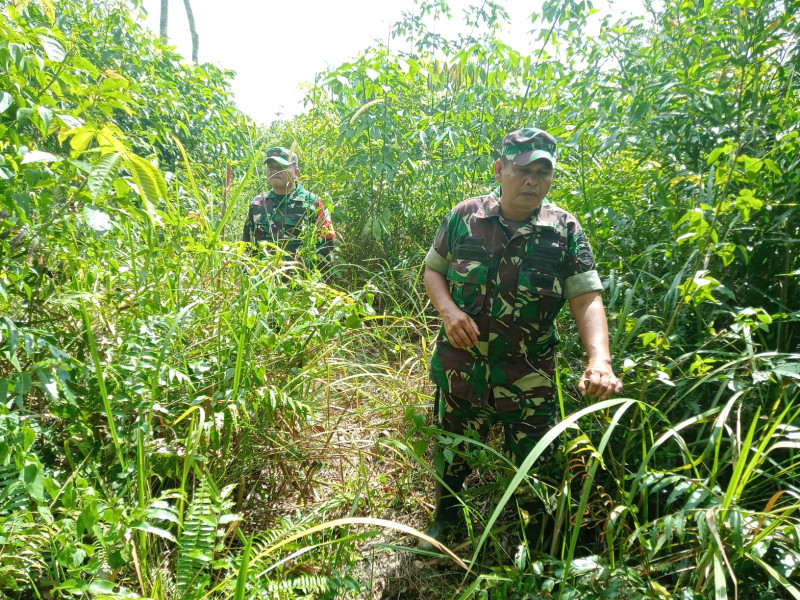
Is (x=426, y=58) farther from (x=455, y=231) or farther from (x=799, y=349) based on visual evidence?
(x=799, y=349)

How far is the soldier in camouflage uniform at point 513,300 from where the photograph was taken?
1819mm

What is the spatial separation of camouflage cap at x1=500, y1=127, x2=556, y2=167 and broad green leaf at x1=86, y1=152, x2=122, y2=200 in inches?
51.4

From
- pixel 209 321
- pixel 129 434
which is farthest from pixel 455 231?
pixel 129 434

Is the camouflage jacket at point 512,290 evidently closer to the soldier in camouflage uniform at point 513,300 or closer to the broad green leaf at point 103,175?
the soldier in camouflage uniform at point 513,300

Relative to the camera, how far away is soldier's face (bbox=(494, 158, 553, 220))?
1.81 metres

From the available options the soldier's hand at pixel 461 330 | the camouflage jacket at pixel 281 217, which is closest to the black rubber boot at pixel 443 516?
the soldier's hand at pixel 461 330

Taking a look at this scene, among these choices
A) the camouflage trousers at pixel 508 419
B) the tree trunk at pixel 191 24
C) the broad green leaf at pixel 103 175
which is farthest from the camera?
the tree trunk at pixel 191 24

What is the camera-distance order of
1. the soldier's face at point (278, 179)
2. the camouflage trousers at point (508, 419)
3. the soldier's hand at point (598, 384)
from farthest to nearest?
1. the soldier's face at point (278, 179)
2. the camouflage trousers at point (508, 419)
3. the soldier's hand at point (598, 384)

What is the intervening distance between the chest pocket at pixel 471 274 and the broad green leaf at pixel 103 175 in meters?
1.23

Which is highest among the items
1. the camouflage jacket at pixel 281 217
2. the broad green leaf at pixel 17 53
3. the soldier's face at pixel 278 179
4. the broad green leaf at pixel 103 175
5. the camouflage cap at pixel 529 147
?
the soldier's face at pixel 278 179

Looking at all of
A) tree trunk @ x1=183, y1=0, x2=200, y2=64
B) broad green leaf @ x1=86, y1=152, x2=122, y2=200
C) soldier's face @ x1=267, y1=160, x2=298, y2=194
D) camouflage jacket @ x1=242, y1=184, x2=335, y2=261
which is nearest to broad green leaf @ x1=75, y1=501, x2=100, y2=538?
broad green leaf @ x1=86, y1=152, x2=122, y2=200

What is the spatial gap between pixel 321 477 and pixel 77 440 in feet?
2.99

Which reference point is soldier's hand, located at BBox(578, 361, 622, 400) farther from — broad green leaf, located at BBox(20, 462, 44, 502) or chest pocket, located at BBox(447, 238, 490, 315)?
broad green leaf, located at BBox(20, 462, 44, 502)

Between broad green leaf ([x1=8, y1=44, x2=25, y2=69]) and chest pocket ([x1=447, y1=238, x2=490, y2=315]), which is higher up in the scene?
broad green leaf ([x1=8, y1=44, x2=25, y2=69])
